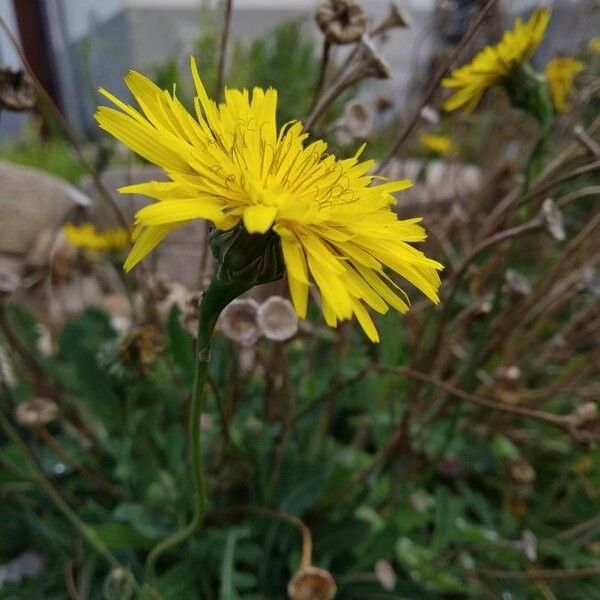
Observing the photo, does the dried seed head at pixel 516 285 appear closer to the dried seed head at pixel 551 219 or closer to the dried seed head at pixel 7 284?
the dried seed head at pixel 551 219

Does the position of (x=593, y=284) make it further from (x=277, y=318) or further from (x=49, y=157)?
(x=49, y=157)

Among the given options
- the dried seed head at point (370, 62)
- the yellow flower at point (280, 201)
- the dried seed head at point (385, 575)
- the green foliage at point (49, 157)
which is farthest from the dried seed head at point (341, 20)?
the green foliage at point (49, 157)

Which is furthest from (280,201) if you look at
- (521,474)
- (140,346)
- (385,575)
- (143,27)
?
(143,27)

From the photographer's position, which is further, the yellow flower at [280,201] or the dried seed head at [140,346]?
the dried seed head at [140,346]

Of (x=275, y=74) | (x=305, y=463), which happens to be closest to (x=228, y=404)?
(x=305, y=463)

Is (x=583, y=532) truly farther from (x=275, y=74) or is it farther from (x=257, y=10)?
(x=257, y=10)

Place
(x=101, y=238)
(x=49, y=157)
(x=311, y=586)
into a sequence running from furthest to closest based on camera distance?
1. (x=49, y=157)
2. (x=101, y=238)
3. (x=311, y=586)
